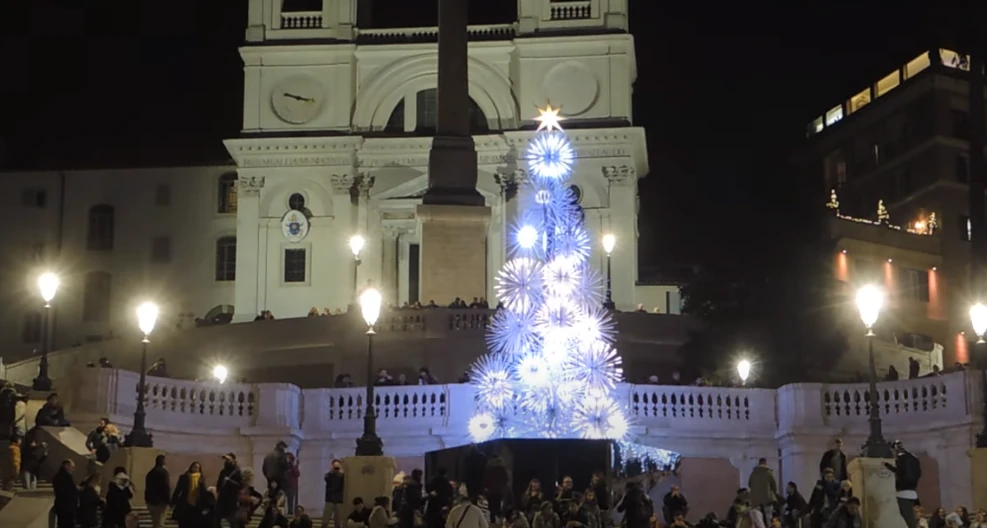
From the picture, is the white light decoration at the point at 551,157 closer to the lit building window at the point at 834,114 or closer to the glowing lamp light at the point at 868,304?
the glowing lamp light at the point at 868,304

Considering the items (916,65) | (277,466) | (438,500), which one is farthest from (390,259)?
(438,500)

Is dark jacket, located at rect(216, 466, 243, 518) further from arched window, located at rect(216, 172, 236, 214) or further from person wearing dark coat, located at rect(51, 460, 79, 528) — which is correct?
arched window, located at rect(216, 172, 236, 214)

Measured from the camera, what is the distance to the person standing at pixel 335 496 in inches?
1071

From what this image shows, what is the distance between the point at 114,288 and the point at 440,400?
1397 inches

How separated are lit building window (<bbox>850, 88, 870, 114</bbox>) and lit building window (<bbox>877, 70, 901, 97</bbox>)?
82 centimetres

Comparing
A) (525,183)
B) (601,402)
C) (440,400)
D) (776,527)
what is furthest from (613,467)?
(525,183)

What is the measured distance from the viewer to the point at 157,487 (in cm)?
2559

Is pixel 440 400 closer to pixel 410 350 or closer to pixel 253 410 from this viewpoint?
pixel 253 410

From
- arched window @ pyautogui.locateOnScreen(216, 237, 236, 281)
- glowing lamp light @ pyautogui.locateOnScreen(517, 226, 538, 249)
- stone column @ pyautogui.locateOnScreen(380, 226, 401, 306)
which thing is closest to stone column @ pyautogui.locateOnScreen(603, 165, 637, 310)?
stone column @ pyautogui.locateOnScreen(380, 226, 401, 306)

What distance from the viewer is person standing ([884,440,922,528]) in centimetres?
2559

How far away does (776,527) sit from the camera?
83.3 feet

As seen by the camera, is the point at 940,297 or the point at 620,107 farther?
the point at 940,297

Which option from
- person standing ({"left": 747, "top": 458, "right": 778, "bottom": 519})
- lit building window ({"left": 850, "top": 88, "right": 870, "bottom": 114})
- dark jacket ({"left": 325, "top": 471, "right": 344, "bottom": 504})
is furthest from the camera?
lit building window ({"left": 850, "top": 88, "right": 870, "bottom": 114})

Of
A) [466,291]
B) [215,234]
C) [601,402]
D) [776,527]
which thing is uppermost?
[215,234]
